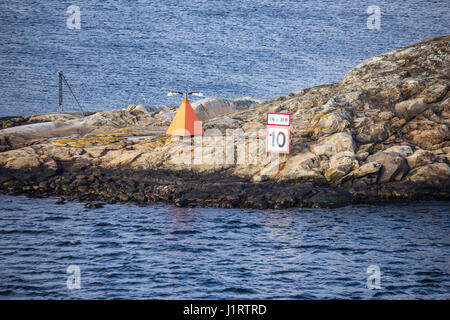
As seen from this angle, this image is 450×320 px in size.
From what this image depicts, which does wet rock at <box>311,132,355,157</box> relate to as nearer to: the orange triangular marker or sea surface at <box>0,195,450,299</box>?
sea surface at <box>0,195,450,299</box>

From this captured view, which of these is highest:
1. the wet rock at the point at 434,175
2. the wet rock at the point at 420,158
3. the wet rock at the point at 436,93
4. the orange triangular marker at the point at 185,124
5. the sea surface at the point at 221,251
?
the wet rock at the point at 436,93

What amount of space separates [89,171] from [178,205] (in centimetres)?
Result: 532

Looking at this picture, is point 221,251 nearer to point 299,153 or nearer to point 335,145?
point 299,153

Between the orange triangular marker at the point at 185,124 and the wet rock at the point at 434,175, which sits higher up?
the orange triangular marker at the point at 185,124

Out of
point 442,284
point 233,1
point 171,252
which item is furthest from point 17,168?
point 233,1

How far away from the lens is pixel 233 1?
87.1 m

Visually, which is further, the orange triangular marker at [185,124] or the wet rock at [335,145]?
the orange triangular marker at [185,124]

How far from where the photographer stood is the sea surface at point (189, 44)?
2489 inches

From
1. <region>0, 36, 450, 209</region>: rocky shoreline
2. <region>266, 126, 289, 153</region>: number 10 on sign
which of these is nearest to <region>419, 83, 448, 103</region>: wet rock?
<region>0, 36, 450, 209</region>: rocky shoreline

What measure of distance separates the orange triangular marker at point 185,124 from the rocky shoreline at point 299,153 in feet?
2.23

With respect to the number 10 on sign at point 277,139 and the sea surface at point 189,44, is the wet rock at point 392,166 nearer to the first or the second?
the number 10 on sign at point 277,139

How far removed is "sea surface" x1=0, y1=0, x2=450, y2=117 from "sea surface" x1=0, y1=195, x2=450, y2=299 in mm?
34646

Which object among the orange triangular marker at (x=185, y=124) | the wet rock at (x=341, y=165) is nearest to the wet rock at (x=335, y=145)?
the wet rock at (x=341, y=165)

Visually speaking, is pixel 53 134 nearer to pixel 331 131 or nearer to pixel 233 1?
pixel 331 131
